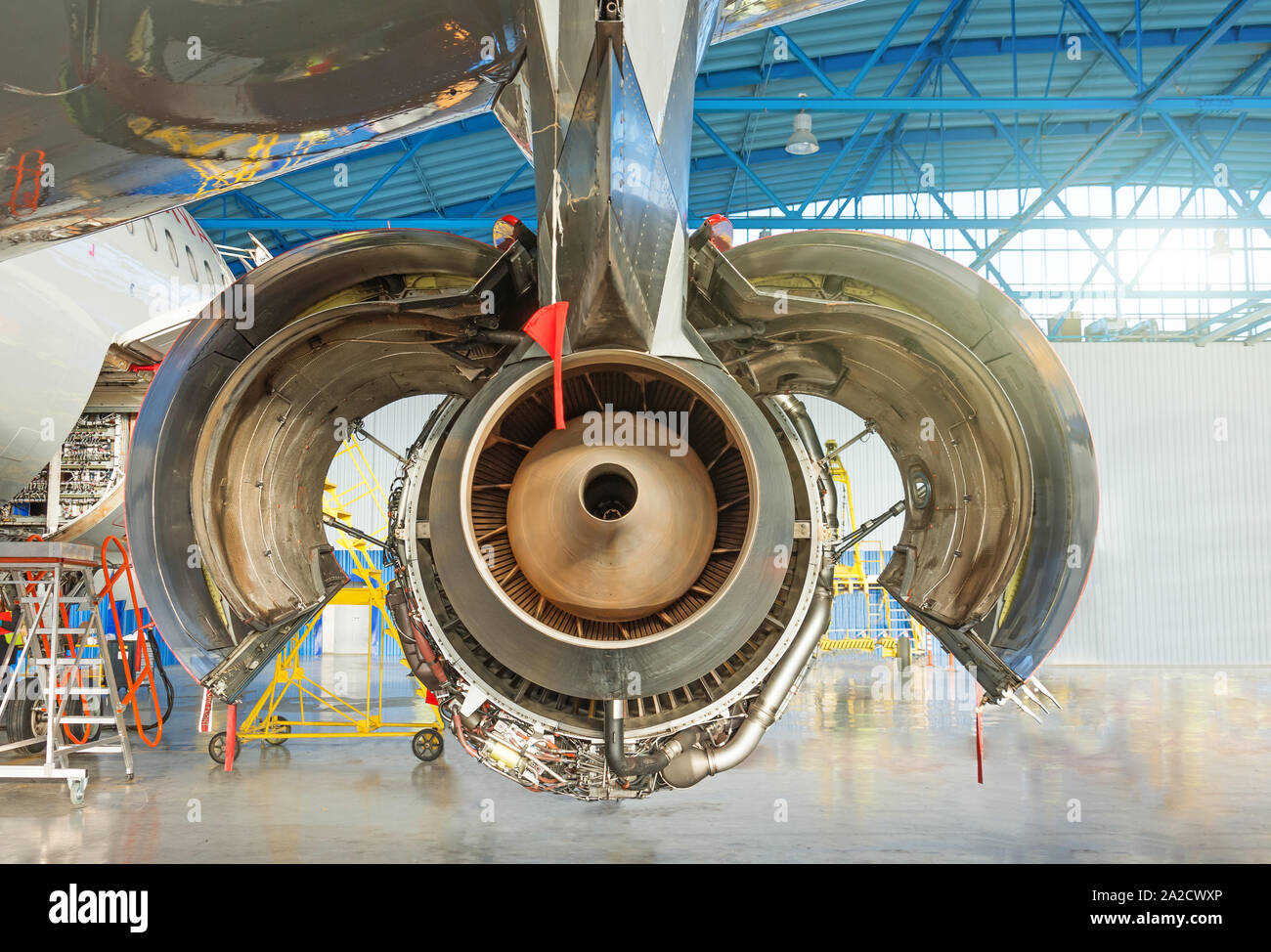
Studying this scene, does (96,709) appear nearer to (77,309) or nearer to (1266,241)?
(77,309)

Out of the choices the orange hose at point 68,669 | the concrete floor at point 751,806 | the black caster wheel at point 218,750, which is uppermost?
the orange hose at point 68,669

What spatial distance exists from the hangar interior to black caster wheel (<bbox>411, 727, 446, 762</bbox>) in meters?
0.03

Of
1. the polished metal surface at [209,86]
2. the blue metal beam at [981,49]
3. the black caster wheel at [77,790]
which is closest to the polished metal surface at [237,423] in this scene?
the polished metal surface at [209,86]

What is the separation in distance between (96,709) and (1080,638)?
1914 centimetres

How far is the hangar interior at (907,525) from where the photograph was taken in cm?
663

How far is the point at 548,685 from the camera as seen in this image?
304 cm

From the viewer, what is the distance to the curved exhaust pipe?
127 inches

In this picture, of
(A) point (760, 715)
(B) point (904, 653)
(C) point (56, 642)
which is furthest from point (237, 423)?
(B) point (904, 653)

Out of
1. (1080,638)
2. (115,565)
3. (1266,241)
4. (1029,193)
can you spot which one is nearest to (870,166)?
(1029,193)

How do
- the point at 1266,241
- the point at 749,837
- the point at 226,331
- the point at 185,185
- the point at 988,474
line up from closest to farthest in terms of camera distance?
the point at 185,185, the point at 226,331, the point at 988,474, the point at 749,837, the point at 1266,241

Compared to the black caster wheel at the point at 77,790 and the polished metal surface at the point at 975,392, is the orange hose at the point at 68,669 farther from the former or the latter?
the polished metal surface at the point at 975,392

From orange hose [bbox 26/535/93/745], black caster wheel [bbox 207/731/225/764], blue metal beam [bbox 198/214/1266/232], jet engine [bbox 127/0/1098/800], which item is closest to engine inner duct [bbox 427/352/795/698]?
jet engine [bbox 127/0/1098/800]

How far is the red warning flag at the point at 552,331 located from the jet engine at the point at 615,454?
15mm

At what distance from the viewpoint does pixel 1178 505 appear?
2117 centimetres
